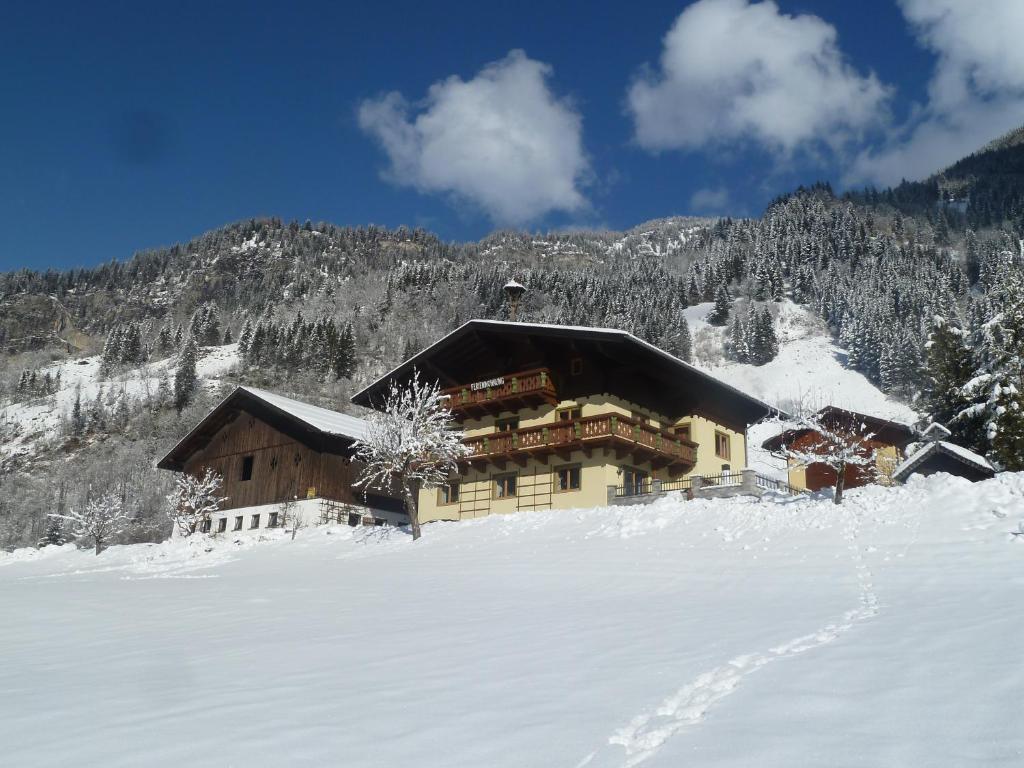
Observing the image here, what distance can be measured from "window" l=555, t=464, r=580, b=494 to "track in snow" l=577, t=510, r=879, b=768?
2316 centimetres

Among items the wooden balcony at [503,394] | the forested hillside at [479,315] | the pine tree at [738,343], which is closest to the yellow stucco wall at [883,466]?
the wooden balcony at [503,394]

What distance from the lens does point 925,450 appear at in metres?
33.4

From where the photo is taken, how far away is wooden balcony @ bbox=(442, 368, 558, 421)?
119 feet

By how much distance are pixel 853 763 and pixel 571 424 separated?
1133 inches

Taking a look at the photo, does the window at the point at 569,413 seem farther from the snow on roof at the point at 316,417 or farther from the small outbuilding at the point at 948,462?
the small outbuilding at the point at 948,462

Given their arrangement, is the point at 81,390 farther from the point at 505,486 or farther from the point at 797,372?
the point at 505,486

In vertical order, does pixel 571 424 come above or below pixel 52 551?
above

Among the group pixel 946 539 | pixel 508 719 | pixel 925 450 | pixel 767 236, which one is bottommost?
pixel 508 719

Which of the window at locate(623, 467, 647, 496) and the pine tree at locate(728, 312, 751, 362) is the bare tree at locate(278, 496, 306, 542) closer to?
the window at locate(623, 467, 647, 496)

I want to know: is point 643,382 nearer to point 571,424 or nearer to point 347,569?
point 571,424

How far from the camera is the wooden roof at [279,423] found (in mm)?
44781

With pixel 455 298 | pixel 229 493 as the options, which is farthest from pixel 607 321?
pixel 229 493

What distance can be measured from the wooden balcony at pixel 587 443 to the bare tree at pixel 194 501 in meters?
18.7

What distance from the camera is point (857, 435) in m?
46.1
